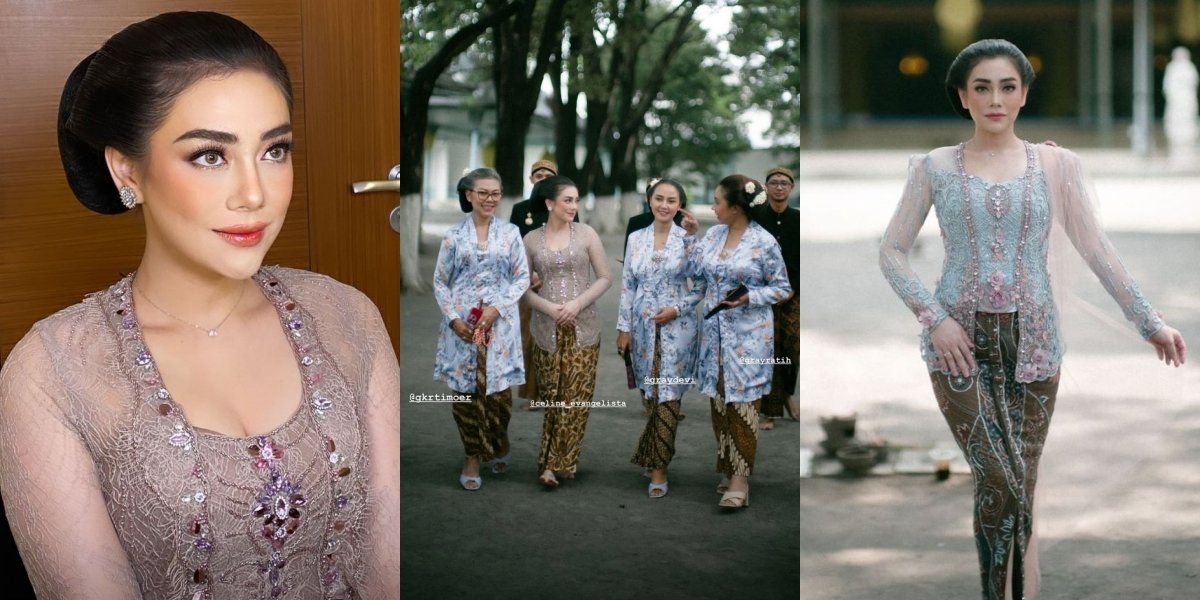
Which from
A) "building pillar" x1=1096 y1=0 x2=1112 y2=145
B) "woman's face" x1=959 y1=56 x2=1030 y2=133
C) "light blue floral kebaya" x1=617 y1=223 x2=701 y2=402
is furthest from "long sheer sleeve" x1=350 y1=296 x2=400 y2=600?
"building pillar" x1=1096 y1=0 x2=1112 y2=145

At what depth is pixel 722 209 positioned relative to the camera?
2.61 metres

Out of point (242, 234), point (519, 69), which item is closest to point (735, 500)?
point (519, 69)

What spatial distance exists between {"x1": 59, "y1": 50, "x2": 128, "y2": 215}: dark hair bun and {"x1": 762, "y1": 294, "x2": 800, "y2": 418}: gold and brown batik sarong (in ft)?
4.54

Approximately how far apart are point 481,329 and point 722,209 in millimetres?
576

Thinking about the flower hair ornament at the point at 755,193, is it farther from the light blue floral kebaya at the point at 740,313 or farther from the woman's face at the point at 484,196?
the woman's face at the point at 484,196

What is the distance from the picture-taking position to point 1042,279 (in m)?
2.53

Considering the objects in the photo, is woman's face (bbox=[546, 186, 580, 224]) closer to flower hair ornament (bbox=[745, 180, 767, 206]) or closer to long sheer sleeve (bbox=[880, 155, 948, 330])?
flower hair ornament (bbox=[745, 180, 767, 206])

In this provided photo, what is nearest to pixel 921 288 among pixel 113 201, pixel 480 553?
pixel 480 553

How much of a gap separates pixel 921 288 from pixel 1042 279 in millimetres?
240

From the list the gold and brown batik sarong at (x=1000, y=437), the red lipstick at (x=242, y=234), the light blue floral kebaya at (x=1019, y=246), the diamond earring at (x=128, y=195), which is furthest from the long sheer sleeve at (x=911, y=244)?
the diamond earring at (x=128, y=195)

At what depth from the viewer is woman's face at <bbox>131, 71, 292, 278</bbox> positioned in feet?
5.89

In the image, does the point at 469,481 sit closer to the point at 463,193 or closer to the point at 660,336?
the point at 660,336

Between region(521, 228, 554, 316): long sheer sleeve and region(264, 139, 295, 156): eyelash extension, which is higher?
region(264, 139, 295, 156): eyelash extension

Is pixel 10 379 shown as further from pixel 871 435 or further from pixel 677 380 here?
pixel 871 435
